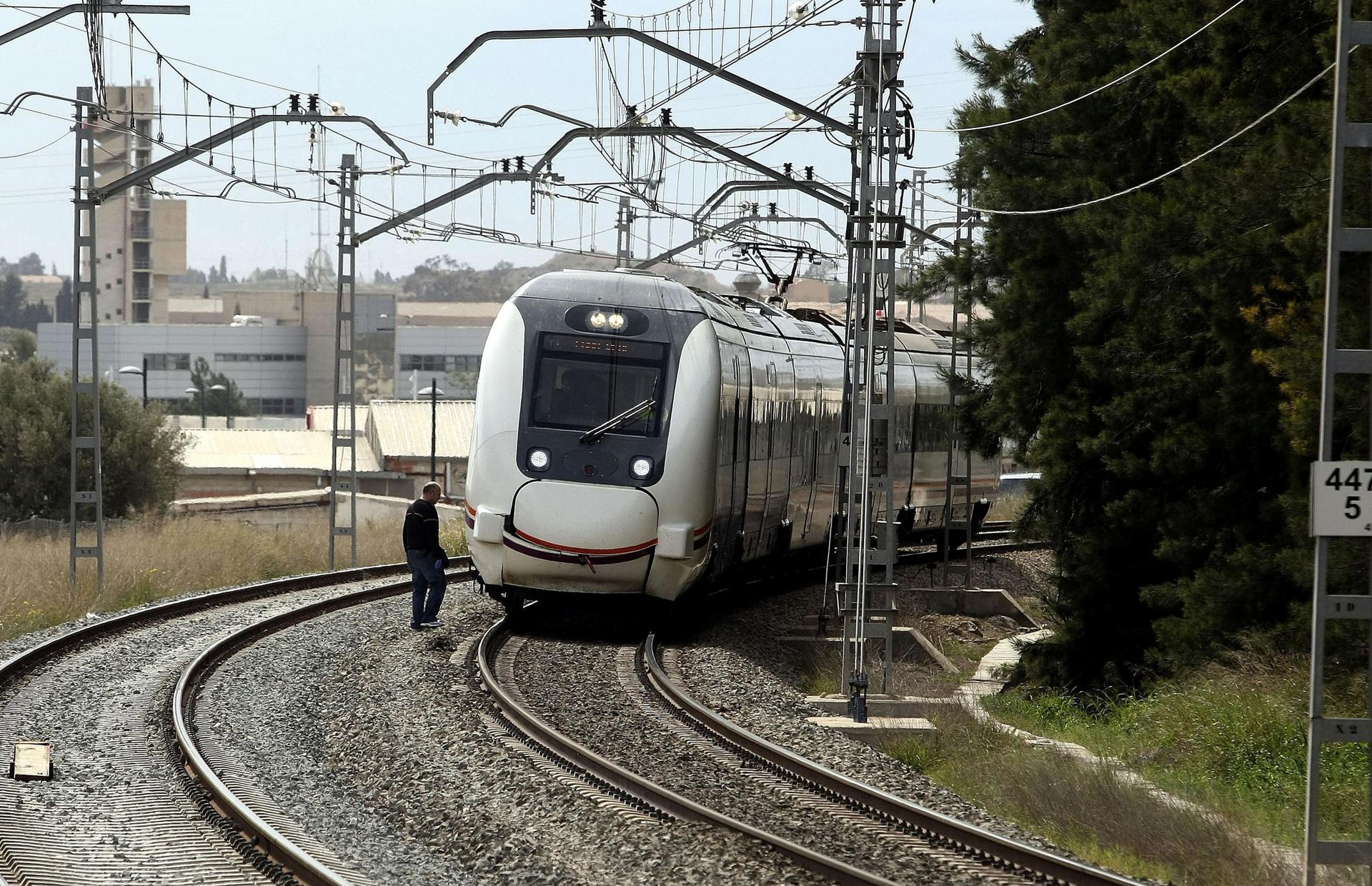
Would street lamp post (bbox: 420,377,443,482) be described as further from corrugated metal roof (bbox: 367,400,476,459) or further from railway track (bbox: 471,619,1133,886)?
railway track (bbox: 471,619,1133,886)

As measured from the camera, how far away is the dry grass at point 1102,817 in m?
8.95

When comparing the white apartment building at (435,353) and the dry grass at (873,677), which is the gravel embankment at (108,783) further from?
the white apartment building at (435,353)

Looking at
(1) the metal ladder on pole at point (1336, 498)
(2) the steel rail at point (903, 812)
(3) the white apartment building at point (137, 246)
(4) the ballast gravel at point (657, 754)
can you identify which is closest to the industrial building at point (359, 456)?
(4) the ballast gravel at point (657, 754)

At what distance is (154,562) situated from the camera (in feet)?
80.8

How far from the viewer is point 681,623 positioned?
18.7 m

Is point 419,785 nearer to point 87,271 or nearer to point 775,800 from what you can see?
point 775,800

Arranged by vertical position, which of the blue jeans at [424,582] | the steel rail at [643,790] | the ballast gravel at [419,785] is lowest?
the ballast gravel at [419,785]

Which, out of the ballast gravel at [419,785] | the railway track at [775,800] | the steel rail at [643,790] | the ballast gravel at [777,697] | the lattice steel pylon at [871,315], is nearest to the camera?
the steel rail at [643,790]

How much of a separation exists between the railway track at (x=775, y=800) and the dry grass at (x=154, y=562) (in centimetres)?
864

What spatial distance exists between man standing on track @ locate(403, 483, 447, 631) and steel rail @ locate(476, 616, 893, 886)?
3.51 m

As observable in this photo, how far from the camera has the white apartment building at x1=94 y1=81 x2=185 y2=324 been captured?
443 feet

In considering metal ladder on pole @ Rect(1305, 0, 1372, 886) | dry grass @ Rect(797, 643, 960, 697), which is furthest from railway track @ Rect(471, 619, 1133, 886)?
dry grass @ Rect(797, 643, 960, 697)

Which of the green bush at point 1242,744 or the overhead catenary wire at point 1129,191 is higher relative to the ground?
the overhead catenary wire at point 1129,191

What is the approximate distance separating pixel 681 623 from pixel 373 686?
5.19 m
